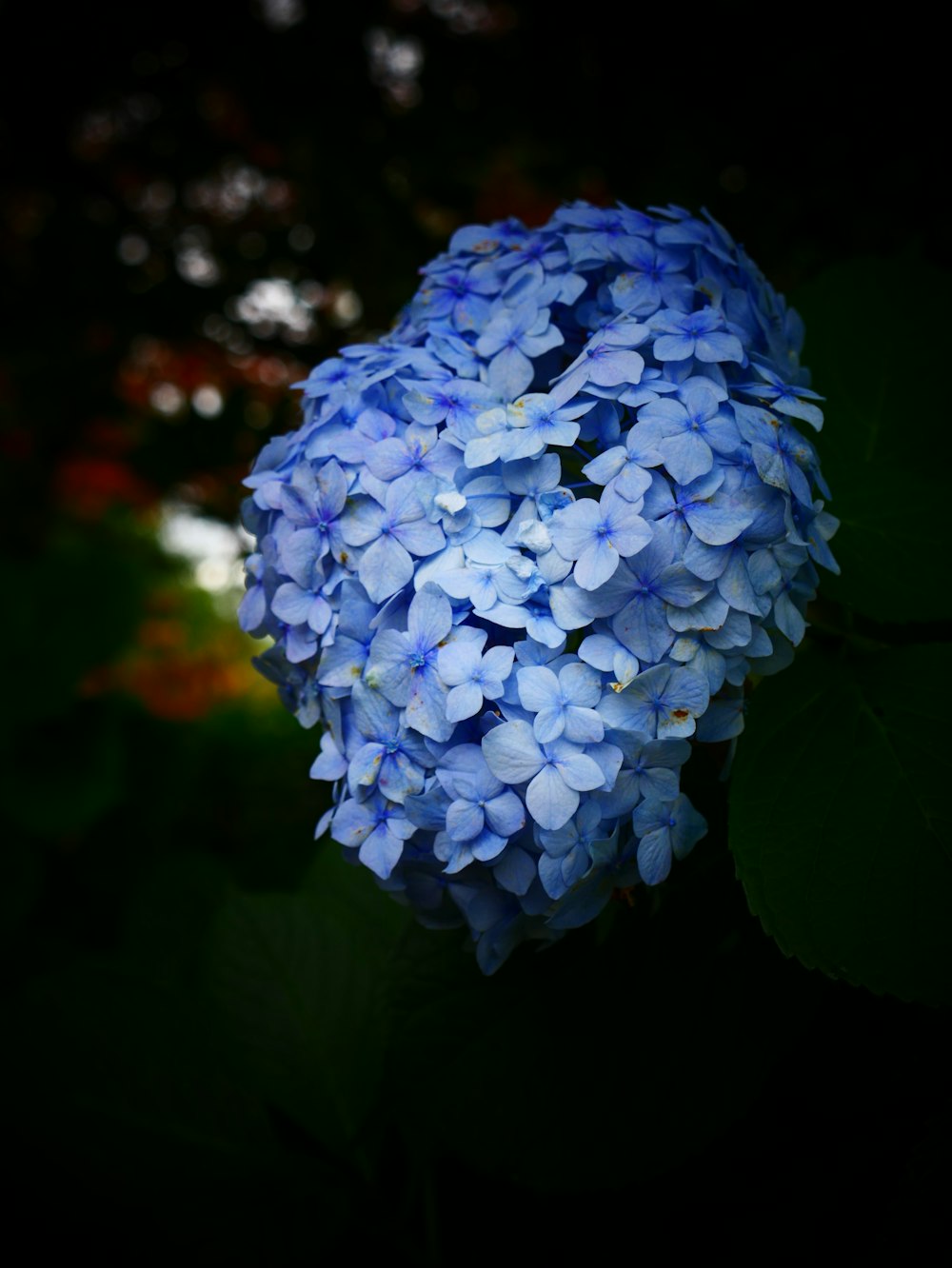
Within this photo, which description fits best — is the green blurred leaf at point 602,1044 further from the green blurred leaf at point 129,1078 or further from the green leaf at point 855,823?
the green blurred leaf at point 129,1078

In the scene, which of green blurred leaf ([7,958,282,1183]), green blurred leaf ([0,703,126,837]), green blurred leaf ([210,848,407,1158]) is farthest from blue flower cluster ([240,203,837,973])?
green blurred leaf ([0,703,126,837])

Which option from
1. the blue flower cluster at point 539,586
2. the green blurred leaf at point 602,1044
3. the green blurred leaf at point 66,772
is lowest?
the green blurred leaf at point 602,1044

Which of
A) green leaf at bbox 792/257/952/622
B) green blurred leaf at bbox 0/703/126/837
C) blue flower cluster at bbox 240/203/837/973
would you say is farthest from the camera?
green blurred leaf at bbox 0/703/126/837

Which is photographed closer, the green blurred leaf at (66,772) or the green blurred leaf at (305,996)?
the green blurred leaf at (305,996)

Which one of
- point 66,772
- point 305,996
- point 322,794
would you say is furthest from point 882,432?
point 66,772

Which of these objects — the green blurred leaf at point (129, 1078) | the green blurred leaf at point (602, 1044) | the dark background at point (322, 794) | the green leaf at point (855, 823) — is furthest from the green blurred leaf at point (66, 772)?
the green leaf at point (855, 823)

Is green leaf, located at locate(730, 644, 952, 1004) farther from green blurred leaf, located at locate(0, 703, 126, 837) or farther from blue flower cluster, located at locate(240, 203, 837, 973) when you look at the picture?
green blurred leaf, located at locate(0, 703, 126, 837)

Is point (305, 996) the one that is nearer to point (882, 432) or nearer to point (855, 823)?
point (855, 823)
